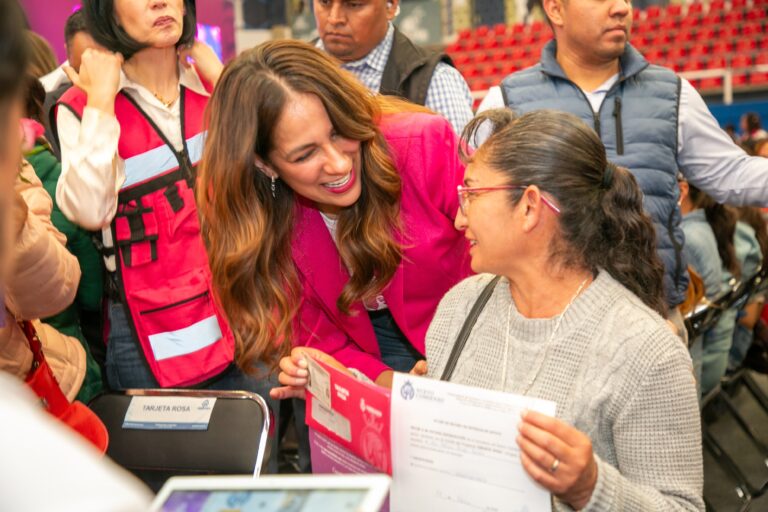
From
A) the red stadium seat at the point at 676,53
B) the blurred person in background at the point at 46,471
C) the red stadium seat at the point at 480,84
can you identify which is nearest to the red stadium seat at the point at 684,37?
the red stadium seat at the point at 676,53

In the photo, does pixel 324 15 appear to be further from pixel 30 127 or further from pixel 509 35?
pixel 509 35

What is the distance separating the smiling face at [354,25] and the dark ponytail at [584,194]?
1590mm

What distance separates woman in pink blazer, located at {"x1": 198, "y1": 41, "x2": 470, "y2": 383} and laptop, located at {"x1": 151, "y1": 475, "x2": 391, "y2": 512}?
1.23 meters

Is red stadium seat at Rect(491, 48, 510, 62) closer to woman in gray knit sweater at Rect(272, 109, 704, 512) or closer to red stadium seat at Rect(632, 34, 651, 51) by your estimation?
red stadium seat at Rect(632, 34, 651, 51)

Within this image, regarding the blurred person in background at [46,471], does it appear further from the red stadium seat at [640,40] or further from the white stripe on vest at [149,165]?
the red stadium seat at [640,40]

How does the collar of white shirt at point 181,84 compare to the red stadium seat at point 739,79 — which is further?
the red stadium seat at point 739,79

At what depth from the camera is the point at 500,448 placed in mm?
1600

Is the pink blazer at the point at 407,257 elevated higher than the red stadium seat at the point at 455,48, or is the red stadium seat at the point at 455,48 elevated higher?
the pink blazer at the point at 407,257

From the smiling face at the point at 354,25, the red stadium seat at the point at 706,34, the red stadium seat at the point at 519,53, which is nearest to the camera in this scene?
the smiling face at the point at 354,25

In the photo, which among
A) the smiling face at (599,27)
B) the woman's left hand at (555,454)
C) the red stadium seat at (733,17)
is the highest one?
the smiling face at (599,27)

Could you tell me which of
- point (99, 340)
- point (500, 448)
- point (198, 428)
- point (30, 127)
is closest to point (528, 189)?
point (500, 448)

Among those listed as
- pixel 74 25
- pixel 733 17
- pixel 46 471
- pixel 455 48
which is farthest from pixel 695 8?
pixel 46 471

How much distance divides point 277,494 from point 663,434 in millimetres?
939

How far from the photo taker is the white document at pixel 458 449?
1.58 m
